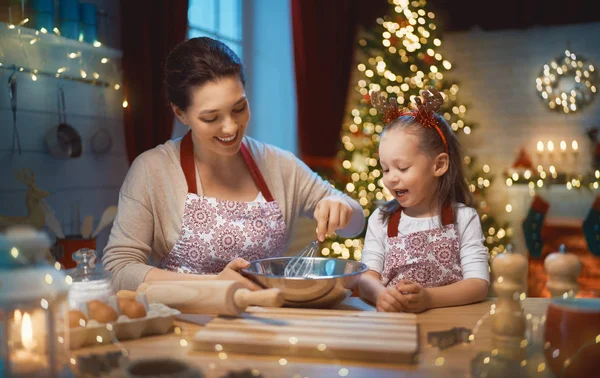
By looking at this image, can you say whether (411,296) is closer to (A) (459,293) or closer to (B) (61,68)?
(A) (459,293)

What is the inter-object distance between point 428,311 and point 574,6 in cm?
462

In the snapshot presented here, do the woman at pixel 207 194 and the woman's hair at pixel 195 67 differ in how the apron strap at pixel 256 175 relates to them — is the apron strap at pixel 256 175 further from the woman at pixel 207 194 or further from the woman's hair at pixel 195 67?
the woman's hair at pixel 195 67

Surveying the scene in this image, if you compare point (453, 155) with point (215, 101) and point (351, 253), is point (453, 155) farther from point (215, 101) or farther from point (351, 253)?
point (351, 253)

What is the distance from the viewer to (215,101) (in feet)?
5.57

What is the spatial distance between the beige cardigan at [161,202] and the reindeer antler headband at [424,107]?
13.1 inches

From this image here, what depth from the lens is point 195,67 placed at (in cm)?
173

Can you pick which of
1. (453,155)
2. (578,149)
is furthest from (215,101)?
(578,149)

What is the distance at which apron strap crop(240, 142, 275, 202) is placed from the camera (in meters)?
1.90

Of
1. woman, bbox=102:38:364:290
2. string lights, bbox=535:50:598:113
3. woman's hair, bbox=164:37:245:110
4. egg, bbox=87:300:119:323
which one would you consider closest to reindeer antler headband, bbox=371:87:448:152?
woman, bbox=102:38:364:290

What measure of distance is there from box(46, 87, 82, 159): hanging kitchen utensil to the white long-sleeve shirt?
1860 millimetres

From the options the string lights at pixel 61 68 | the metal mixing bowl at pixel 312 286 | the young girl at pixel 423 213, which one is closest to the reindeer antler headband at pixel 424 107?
the young girl at pixel 423 213

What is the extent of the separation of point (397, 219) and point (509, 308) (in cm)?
74

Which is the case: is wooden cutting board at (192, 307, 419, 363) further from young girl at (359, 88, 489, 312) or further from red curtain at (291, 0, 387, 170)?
red curtain at (291, 0, 387, 170)

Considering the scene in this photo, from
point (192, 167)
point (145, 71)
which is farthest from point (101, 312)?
point (145, 71)
